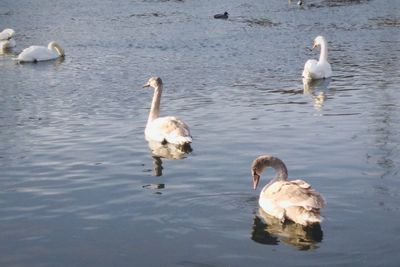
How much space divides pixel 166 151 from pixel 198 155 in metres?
0.89

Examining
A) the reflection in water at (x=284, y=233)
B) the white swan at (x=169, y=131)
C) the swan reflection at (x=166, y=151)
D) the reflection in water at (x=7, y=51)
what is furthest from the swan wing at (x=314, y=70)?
the reflection in water at (x=7, y=51)

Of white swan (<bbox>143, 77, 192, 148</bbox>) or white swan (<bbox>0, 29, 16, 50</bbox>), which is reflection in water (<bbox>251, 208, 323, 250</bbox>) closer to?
white swan (<bbox>143, 77, 192, 148</bbox>)

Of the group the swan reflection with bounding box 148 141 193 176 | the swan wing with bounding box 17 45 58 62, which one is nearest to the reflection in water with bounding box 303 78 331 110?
the swan reflection with bounding box 148 141 193 176

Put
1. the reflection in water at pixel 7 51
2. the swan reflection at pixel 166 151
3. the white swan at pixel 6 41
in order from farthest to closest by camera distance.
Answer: the white swan at pixel 6 41
the reflection in water at pixel 7 51
the swan reflection at pixel 166 151

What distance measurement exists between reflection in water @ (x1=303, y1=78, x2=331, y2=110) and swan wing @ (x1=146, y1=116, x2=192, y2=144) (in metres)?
5.01

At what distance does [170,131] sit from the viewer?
1382 cm

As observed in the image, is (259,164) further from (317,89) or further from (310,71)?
(310,71)

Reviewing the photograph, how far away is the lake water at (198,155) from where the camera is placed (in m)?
8.52

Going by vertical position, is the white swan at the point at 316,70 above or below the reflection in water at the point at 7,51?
below

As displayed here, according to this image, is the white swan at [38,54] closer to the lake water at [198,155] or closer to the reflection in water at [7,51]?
the lake water at [198,155]

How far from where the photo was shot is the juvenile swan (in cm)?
848

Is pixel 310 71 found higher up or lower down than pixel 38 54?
lower down

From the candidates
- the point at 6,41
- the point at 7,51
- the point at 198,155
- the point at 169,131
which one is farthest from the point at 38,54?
the point at 198,155

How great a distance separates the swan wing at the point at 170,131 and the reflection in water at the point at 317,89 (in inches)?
197
